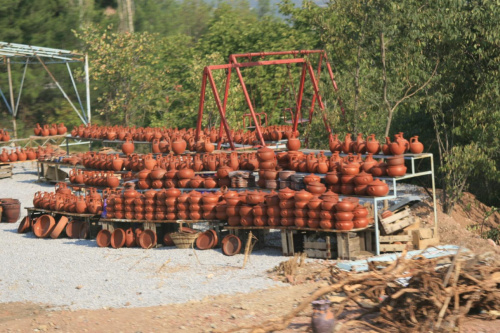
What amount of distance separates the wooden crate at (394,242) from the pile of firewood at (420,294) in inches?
111

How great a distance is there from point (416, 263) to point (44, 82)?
2704 cm

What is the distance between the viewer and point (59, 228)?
1325 cm

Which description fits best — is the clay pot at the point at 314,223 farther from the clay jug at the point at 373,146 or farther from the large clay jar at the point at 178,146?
the large clay jar at the point at 178,146

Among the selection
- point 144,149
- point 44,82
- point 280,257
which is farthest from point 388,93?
point 44,82

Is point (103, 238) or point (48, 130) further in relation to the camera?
point (48, 130)

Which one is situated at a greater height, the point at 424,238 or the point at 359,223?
the point at 359,223

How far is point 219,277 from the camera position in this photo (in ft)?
31.7

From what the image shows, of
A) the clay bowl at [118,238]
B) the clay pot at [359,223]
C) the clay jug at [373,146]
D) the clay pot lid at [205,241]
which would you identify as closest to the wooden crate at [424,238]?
the clay pot at [359,223]

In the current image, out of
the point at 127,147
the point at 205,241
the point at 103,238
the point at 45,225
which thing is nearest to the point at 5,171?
the point at 127,147

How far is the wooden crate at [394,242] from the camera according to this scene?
419 inches

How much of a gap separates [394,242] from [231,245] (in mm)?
2491

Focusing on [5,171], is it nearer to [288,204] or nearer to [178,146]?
[178,146]

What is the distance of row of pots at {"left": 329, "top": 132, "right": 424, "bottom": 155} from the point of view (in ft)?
39.8

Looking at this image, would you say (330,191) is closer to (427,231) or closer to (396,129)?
(427,231)
